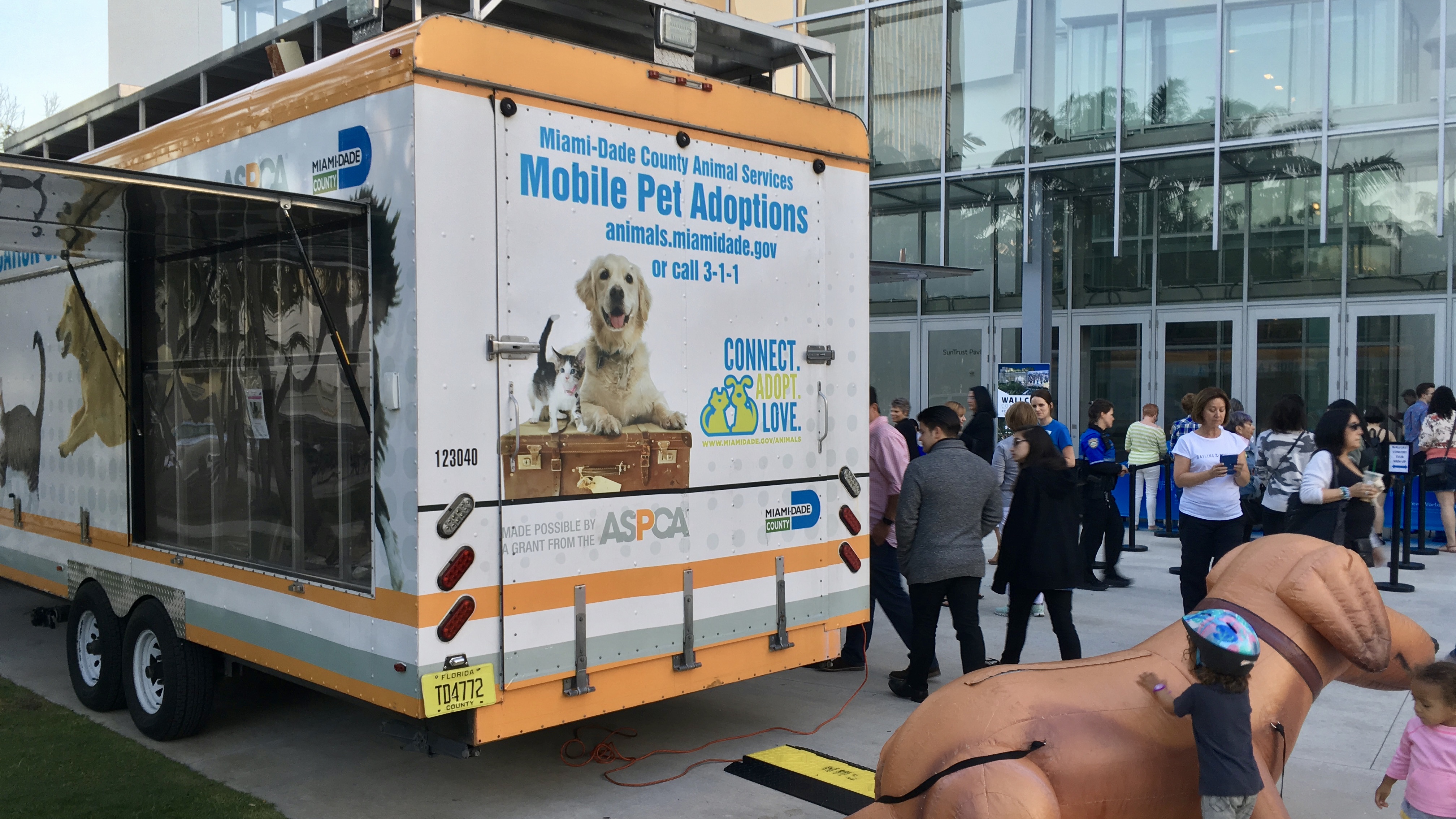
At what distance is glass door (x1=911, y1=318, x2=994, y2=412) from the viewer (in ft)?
57.8

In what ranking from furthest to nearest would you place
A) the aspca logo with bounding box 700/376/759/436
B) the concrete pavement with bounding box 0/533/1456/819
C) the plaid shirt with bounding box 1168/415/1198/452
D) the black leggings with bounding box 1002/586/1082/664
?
1. the plaid shirt with bounding box 1168/415/1198/452
2. the black leggings with bounding box 1002/586/1082/664
3. the aspca logo with bounding box 700/376/759/436
4. the concrete pavement with bounding box 0/533/1456/819

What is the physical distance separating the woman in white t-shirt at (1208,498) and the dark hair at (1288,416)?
13.8 inches

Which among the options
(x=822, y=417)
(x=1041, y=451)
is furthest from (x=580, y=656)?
(x=1041, y=451)

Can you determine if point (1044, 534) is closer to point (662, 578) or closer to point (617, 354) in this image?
point (662, 578)

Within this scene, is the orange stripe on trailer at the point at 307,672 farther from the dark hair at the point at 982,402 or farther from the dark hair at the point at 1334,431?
the dark hair at the point at 982,402

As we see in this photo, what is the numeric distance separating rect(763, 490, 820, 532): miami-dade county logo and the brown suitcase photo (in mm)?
591

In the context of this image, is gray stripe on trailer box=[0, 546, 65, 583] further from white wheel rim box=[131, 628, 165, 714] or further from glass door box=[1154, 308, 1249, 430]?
glass door box=[1154, 308, 1249, 430]

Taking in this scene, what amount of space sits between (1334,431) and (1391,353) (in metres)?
9.64

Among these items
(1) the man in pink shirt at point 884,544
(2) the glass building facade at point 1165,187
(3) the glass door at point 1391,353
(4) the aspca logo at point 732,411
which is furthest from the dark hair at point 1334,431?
(3) the glass door at point 1391,353

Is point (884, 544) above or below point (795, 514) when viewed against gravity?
below

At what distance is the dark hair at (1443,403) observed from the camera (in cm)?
1198

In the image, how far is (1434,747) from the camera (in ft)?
12.0

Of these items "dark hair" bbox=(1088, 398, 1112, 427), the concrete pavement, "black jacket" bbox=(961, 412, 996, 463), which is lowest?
the concrete pavement

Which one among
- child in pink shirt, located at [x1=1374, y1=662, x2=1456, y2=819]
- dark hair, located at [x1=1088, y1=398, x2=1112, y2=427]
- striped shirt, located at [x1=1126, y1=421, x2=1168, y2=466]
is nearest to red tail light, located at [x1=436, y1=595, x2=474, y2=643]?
child in pink shirt, located at [x1=1374, y1=662, x2=1456, y2=819]
